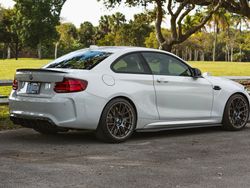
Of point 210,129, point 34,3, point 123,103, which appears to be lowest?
point 210,129

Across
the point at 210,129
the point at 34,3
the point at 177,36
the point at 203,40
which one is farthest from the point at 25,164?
the point at 203,40

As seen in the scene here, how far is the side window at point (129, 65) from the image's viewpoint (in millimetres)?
7746

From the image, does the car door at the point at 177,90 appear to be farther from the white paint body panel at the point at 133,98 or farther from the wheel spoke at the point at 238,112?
the wheel spoke at the point at 238,112

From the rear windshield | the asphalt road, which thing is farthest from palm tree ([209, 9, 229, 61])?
the asphalt road

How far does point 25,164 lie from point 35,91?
5.63 feet

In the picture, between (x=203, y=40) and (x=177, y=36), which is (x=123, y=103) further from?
(x=203, y=40)

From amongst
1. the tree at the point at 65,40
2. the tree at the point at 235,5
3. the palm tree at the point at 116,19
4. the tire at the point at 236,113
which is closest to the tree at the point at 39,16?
the tree at the point at 65,40

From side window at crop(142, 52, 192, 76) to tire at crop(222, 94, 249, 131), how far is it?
1045 mm

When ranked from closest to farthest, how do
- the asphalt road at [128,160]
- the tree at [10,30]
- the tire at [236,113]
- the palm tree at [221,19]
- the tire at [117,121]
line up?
the asphalt road at [128,160] < the tire at [117,121] < the tire at [236,113] < the palm tree at [221,19] < the tree at [10,30]

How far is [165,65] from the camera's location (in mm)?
8383

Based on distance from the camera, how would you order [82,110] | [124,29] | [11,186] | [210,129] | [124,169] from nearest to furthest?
[11,186] < [124,169] < [82,110] < [210,129] < [124,29]

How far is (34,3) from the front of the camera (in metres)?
88.2

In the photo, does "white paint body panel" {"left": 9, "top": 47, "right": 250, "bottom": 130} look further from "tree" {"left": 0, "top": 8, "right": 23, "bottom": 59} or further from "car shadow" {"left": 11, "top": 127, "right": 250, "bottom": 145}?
"tree" {"left": 0, "top": 8, "right": 23, "bottom": 59}

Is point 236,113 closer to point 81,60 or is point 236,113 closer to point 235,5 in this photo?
point 81,60
